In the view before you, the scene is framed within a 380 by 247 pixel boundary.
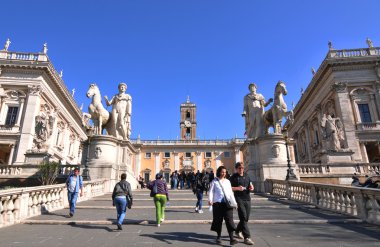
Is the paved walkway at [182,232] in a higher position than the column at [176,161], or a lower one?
lower

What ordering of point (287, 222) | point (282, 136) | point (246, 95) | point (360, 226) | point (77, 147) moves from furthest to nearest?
1. point (77, 147)
2. point (246, 95)
3. point (282, 136)
4. point (287, 222)
5. point (360, 226)

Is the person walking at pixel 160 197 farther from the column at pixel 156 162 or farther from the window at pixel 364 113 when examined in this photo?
the column at pixel 156 162

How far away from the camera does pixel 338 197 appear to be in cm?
825

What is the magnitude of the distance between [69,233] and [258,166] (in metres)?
11.7

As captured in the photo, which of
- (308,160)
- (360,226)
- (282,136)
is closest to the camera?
(360,226)

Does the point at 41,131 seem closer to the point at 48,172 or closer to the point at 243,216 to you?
the point at 48,172

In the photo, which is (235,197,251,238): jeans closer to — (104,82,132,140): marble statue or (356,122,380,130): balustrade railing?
(104,82,132,140): marble statue

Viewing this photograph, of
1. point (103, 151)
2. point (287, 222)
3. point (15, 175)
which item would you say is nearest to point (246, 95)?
point (103, 151)

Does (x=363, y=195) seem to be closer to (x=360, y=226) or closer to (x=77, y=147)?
(x=360, y=226)

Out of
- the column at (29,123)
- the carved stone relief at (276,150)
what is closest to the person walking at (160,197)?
the carved stone relief at (276,150)

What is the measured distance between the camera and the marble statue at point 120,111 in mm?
16688

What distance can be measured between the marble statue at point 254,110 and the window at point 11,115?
26.7 meters

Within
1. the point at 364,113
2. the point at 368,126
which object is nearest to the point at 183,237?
the point at 368,126

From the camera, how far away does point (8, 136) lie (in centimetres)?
2645
